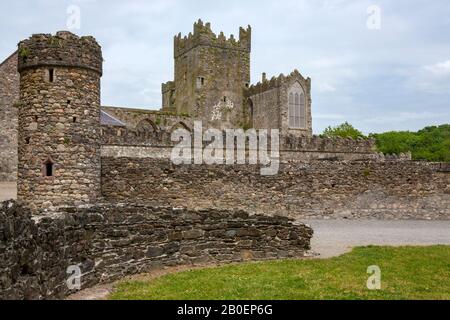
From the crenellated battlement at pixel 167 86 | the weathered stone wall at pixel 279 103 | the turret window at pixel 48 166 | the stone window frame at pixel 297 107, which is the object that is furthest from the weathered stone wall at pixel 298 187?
the crenellated battlement at pixel 167 86

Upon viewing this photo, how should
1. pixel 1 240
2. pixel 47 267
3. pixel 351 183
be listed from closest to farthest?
1. pixel 1 240
2. pixel 47 267
3. pixel 351 183

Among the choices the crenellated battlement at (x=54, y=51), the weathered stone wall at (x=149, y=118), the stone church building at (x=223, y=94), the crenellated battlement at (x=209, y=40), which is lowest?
the crenellated battlement at (x=54, y=51)

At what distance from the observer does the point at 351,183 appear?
2117 cm

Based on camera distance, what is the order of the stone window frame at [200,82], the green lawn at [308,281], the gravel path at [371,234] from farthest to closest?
the stone window frame at [200,82]
the gravel path at [371,234]
the green lawn at [308,281]

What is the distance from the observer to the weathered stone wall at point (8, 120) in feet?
119

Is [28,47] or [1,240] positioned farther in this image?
[28,47]

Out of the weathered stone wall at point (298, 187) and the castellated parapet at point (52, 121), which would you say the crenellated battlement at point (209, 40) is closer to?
the weathered stone wall at point (298, 187)

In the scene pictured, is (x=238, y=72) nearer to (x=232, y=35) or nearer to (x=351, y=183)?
(x=232, y=35)

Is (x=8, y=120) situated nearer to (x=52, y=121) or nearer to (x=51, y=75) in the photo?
(x=51, y=75)

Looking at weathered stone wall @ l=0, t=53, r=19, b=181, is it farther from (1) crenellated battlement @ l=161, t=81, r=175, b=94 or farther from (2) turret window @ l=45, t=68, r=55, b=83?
(2) turret window @ l=45, t=68, r=55, b=83

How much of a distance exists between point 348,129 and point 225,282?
6883 cm

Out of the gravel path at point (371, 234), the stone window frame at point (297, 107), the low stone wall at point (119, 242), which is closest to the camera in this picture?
the low stone wall at point (119, 242)

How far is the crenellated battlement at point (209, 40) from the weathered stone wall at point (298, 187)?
3175cm
